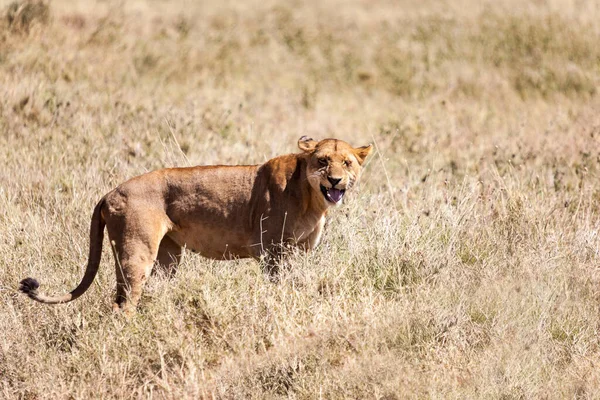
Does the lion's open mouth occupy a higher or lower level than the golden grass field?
higher

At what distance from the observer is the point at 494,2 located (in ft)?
64.8

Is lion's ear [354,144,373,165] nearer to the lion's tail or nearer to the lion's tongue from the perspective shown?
the lion's tongue

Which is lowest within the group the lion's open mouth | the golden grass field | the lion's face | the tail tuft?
the golden grass field

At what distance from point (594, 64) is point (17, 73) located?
27.5 ft

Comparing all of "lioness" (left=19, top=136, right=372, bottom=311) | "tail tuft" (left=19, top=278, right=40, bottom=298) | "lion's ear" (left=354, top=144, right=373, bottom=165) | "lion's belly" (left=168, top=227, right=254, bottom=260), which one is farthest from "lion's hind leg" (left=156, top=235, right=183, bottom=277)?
"lion's ear" (left=354, top=144, right=373, bottom=165)

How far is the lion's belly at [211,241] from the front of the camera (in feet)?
22.3

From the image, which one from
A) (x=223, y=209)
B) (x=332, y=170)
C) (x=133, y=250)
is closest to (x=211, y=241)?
(x=223, y=209)

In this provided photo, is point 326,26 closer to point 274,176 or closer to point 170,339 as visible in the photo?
point 274,176

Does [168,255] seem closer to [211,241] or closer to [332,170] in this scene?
Result: [211,241]

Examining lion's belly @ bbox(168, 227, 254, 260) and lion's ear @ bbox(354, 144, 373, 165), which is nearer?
lion's belly @ bbox(168, 227, 254, 260)

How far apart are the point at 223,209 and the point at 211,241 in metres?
0.23

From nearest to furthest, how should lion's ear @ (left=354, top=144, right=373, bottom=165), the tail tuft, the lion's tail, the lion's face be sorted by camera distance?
1. the tail tuft
2. the lion's tail
3. the lion's face
4. lion's ear @ (left=354, top=144, right=373, bottom=165)

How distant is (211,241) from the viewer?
22.4 ft

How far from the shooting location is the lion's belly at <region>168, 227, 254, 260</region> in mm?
6785
